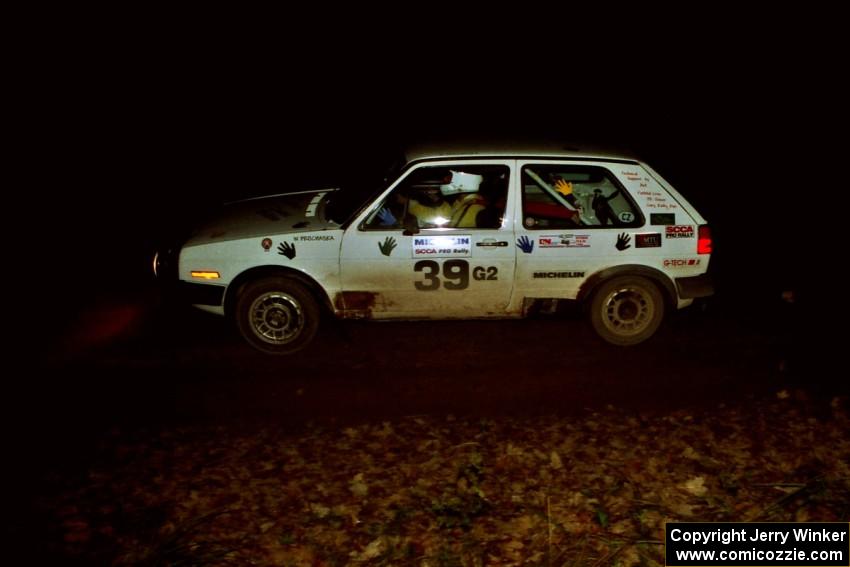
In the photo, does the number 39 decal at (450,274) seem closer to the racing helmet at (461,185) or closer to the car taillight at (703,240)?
the racing helmet at (461,185)

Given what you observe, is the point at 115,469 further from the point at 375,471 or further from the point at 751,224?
the point at 751,224

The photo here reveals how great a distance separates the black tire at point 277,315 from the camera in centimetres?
616

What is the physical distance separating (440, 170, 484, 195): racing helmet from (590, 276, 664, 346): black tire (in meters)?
1.44

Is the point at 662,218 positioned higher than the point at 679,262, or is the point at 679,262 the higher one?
the point at 662,218

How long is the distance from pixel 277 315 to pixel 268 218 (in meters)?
0.86

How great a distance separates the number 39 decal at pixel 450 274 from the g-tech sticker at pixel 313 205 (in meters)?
1.05

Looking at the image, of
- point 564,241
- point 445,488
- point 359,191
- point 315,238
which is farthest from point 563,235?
point 445,488

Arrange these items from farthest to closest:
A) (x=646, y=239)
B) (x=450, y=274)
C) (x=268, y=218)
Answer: (x=268, y=218) < (x=646, y=239) < (x=450, y=274)

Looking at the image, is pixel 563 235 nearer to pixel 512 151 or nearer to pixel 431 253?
pixel 512 151

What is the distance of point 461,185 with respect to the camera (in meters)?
6.68

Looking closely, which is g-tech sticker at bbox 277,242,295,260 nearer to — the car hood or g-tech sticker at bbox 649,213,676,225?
the car hood

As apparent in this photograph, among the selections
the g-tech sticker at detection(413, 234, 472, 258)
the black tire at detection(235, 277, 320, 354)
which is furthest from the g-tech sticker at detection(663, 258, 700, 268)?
the black tire at detection(235, 277, 320, 354)

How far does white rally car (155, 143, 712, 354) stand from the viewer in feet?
20.0

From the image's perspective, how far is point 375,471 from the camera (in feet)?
14.7
